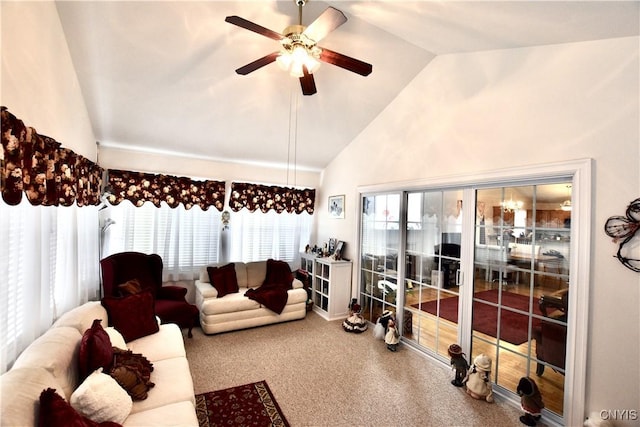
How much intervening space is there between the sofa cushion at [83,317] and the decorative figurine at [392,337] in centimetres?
283

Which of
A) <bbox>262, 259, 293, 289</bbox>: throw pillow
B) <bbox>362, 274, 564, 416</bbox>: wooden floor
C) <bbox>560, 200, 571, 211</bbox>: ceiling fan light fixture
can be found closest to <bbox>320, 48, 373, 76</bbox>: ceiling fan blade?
<bbox>560, 200, 571, 211</bbox>: ceiling fan light fixture

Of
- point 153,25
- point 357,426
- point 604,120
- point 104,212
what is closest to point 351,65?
point 153,25

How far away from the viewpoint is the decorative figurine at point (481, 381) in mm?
2459

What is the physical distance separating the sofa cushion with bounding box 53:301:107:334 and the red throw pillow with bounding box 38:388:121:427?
0.87 meters

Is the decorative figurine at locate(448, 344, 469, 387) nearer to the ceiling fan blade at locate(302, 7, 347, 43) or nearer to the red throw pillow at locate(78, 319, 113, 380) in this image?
the red throw pillow at locate(78, 319, 113, 380)

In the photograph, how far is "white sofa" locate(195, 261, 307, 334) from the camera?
362cm

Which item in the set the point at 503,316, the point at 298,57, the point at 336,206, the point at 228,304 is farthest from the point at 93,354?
the point at 336,206

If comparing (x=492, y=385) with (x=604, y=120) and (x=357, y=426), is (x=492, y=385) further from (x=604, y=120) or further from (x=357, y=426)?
(x=604, y=120)

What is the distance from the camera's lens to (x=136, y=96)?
9.71 ft

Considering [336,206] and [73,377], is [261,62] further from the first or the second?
[336,206]

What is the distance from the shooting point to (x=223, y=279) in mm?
3945

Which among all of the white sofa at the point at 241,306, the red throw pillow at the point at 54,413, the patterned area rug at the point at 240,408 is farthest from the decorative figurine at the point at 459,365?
the red throw pillow at the point at 54,413

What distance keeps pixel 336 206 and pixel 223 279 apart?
208 cm

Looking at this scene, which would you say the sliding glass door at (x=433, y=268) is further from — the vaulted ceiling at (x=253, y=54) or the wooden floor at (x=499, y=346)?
the vaulted ceiling at (x=253, y=54)
